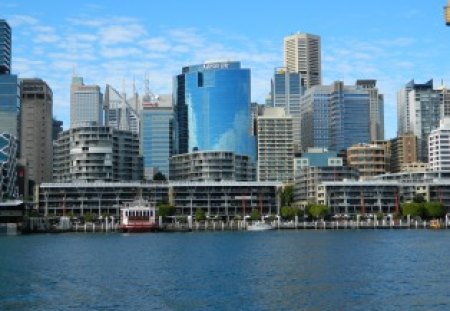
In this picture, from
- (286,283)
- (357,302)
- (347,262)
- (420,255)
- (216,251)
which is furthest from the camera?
(216,251)

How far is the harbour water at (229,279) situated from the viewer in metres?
66.4

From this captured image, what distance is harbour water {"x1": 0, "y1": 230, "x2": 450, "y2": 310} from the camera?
6644 cm

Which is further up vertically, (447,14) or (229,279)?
(447,14)

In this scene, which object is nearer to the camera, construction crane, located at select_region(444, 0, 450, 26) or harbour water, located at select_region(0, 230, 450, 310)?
harbour water, located at select_region(0, 230, 450, 310)

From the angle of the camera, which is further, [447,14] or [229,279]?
[447,14]

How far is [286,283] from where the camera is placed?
3088 inches

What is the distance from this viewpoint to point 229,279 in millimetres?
82312

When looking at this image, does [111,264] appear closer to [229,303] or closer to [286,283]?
[286,283]

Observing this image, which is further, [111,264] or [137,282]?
[111,264]

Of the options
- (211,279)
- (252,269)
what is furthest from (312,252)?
(211,279)

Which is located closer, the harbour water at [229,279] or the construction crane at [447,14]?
the harbour water at [229,279]

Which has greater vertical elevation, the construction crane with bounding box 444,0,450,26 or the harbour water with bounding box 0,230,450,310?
the construction crane with bounding box 444,0,450,26

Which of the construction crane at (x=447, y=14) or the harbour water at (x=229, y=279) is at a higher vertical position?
the construction crane at (x=447, y=14)

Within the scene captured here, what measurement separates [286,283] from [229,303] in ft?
43.7
